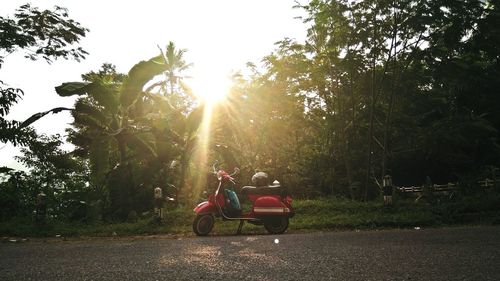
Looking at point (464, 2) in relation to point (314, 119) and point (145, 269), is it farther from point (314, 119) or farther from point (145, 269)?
point (145, 269)

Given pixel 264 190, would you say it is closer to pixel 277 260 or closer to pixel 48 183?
pixel 277 260

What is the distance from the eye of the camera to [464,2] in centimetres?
1132

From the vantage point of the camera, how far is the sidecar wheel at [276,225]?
809 centimetres

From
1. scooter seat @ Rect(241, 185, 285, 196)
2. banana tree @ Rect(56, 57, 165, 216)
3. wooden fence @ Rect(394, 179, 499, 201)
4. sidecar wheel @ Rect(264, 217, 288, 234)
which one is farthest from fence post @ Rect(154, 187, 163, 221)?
wooden fence @ Rect(394, 179, 499, 201)

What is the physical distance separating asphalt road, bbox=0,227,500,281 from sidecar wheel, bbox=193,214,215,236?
1.65m

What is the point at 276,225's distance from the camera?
8.15 meters

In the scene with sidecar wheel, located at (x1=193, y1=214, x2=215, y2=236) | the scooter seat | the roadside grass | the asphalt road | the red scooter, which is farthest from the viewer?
the roadside grass

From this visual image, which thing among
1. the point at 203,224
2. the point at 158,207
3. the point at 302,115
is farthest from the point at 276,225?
the point at 302,115

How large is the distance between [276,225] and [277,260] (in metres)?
3.72

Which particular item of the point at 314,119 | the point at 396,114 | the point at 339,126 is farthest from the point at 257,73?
the point at 396,114

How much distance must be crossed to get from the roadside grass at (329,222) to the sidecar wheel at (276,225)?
0.34 m

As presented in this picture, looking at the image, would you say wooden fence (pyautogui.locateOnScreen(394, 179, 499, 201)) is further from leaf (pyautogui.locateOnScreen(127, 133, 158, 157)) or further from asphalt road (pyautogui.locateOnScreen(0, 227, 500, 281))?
leaf (pyautogui.locateOnScreen(127, 133, 158, 157))

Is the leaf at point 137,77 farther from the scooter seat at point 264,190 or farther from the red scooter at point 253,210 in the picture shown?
the scooter seat at point 264,190

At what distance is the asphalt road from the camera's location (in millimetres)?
3709
